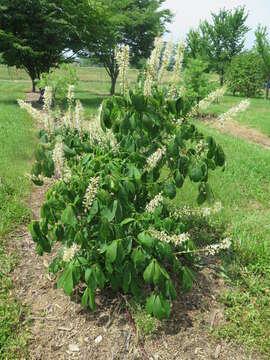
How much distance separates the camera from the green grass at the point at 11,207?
103 inches

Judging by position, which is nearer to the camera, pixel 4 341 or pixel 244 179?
pixel 4 341

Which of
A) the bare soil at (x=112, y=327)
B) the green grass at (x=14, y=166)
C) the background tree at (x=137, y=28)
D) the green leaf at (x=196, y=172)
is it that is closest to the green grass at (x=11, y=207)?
the green grass at (x=14, y=166)

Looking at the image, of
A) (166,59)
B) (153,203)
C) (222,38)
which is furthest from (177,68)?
(222,38)

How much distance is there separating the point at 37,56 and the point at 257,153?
11.6 metres

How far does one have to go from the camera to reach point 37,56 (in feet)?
49.7

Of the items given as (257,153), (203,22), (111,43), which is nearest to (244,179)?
(257,153)

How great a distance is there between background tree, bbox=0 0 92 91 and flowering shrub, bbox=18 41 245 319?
514 inches

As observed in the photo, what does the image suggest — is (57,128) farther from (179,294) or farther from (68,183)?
(179,294)

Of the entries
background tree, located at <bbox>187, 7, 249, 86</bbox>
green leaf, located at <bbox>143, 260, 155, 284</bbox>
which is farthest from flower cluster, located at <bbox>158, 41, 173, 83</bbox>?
background tree, located at <bbox>187, 7, 249, 86</bbox>

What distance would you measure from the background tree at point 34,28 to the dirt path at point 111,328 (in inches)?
522

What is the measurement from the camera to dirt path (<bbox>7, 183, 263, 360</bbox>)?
8.32ft

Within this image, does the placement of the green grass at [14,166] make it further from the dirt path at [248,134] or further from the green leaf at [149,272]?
the dirt path at [248,134]

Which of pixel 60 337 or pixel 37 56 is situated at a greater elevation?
pixel 37 56

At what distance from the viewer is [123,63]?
2473 mm
